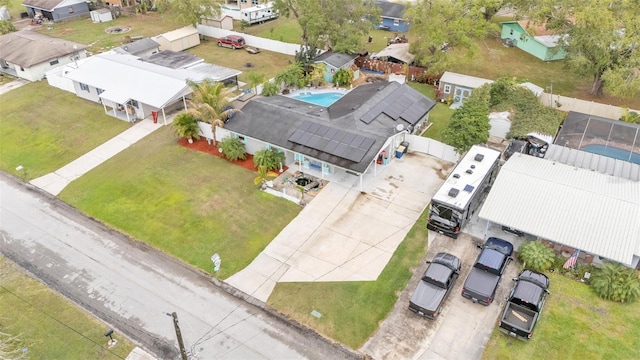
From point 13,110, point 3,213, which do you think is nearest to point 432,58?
point 3,213

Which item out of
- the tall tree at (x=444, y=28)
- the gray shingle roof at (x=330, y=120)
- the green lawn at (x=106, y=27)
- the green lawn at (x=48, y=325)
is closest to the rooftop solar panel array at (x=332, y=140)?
the gray shingle roof at (x=330, y=120)

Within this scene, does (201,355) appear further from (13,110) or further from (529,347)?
(13,110)

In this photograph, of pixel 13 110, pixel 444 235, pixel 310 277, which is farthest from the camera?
pixel 13 110

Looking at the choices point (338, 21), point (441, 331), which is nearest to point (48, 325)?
point (441, 331)

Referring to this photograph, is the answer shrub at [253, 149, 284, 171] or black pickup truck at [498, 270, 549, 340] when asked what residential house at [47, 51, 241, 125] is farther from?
black pickup truck at [498, 270, 549, 340]

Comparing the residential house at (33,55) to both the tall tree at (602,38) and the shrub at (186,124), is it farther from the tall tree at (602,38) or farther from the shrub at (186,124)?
the tall tree at (602,38)
